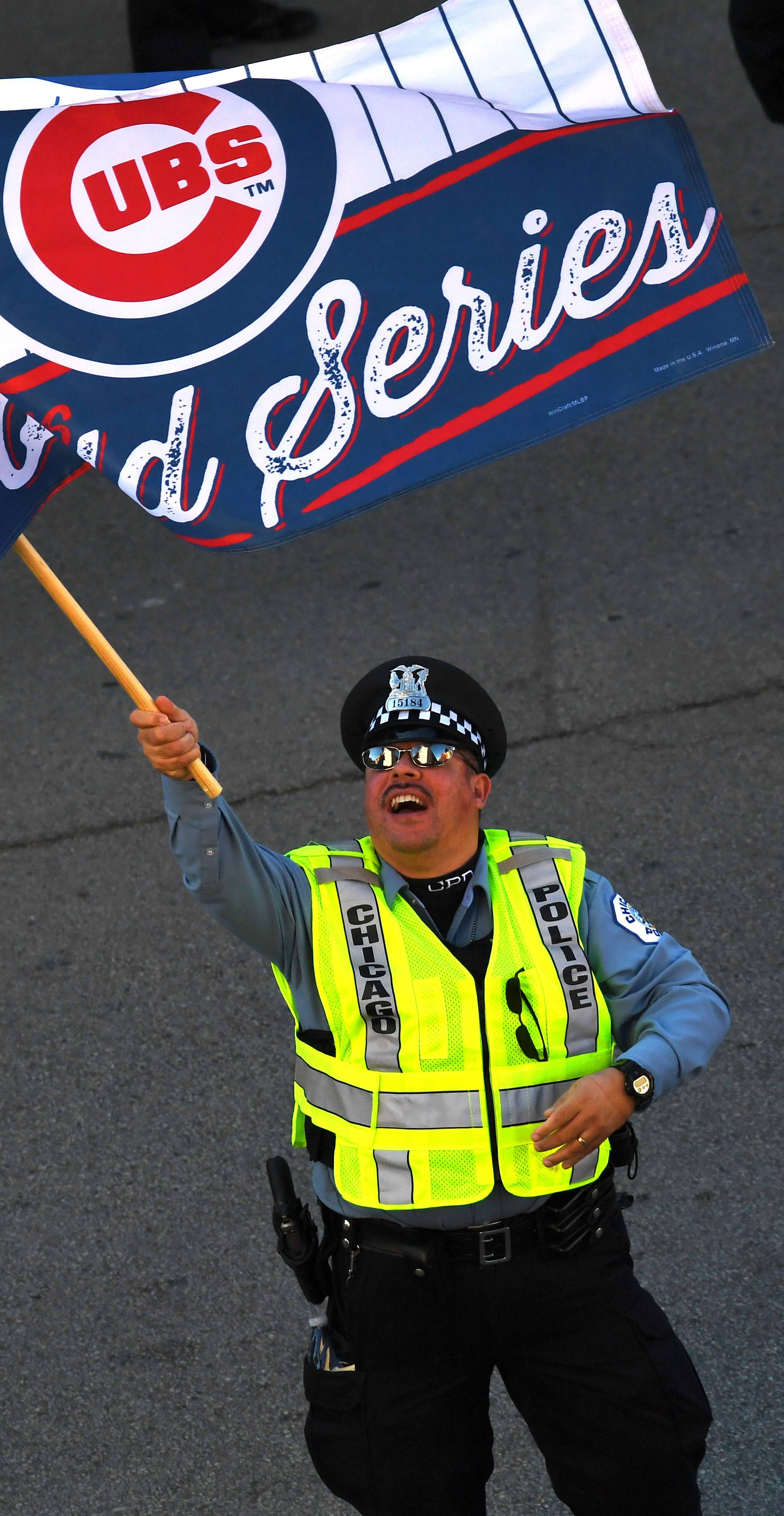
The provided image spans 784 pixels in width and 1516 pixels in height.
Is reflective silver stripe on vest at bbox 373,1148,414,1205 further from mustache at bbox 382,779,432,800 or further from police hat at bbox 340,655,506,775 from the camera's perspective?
police hat at bbox 340,655,506,775

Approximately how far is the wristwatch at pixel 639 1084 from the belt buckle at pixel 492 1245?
35 centimetres

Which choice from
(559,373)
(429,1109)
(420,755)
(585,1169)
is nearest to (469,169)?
(559,373)

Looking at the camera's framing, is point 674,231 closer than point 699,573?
Yes

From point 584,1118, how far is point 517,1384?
57 cm

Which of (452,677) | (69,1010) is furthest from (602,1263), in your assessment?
(69,1010)

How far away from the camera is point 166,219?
3.32 meters

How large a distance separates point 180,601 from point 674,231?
13.1 ft

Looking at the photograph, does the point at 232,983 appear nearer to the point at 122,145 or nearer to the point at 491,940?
the point at 491,940

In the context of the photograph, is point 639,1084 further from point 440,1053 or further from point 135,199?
point 135,199

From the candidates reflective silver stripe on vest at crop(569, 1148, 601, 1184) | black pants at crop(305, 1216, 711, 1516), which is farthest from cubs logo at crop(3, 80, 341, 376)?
black pants at crop(305, 1216, 711, 1516)

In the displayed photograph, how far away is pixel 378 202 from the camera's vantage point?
11.3ft

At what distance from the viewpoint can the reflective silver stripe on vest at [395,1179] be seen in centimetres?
314

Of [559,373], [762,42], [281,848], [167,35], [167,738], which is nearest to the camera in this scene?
[167,738]

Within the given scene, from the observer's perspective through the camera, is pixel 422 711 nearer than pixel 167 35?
Yes
